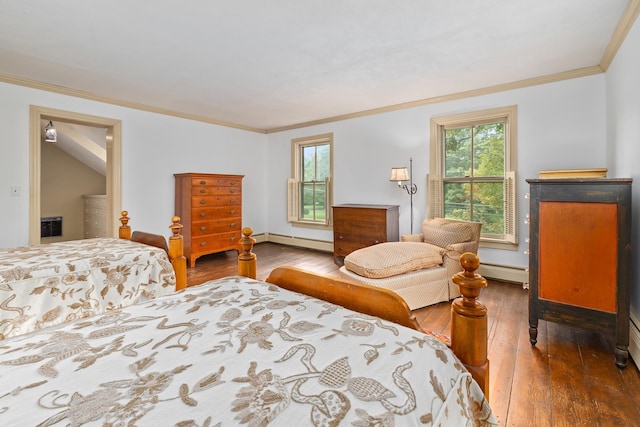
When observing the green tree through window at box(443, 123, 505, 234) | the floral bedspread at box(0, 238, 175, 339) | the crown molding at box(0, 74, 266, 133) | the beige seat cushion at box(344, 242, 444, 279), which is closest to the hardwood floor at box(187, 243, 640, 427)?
the beige seat cushion at box(344, 242, 444, 279)

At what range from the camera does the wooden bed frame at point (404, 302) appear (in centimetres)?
100

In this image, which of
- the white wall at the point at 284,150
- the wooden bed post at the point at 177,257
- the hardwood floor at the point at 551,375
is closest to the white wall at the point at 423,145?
the white wall at the point at 284,150

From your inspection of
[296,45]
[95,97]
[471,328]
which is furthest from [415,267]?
[95,97]

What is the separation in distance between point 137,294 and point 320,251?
11.8ft

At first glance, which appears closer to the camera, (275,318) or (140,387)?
(140,387)

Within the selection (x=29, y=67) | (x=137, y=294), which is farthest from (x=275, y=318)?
(x=29, y=67)

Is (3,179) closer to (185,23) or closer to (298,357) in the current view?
(185,23)

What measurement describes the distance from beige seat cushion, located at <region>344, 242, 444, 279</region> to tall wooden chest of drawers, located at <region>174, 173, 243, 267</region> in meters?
2.76

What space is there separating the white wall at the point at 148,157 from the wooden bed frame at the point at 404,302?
3.63 metres

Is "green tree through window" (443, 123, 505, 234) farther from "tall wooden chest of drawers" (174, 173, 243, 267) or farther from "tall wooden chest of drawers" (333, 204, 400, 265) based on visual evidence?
"tall wooden chest of drawers" (174, 173, 243, 267)

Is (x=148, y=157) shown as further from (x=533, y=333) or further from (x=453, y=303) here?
(x=533, y=333)

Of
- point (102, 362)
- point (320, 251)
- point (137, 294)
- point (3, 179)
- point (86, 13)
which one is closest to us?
point (102, 362)

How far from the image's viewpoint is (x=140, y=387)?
2.39 ft

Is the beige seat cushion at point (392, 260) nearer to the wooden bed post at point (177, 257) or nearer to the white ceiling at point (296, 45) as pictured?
the wooden bed post at point (177, 257)
